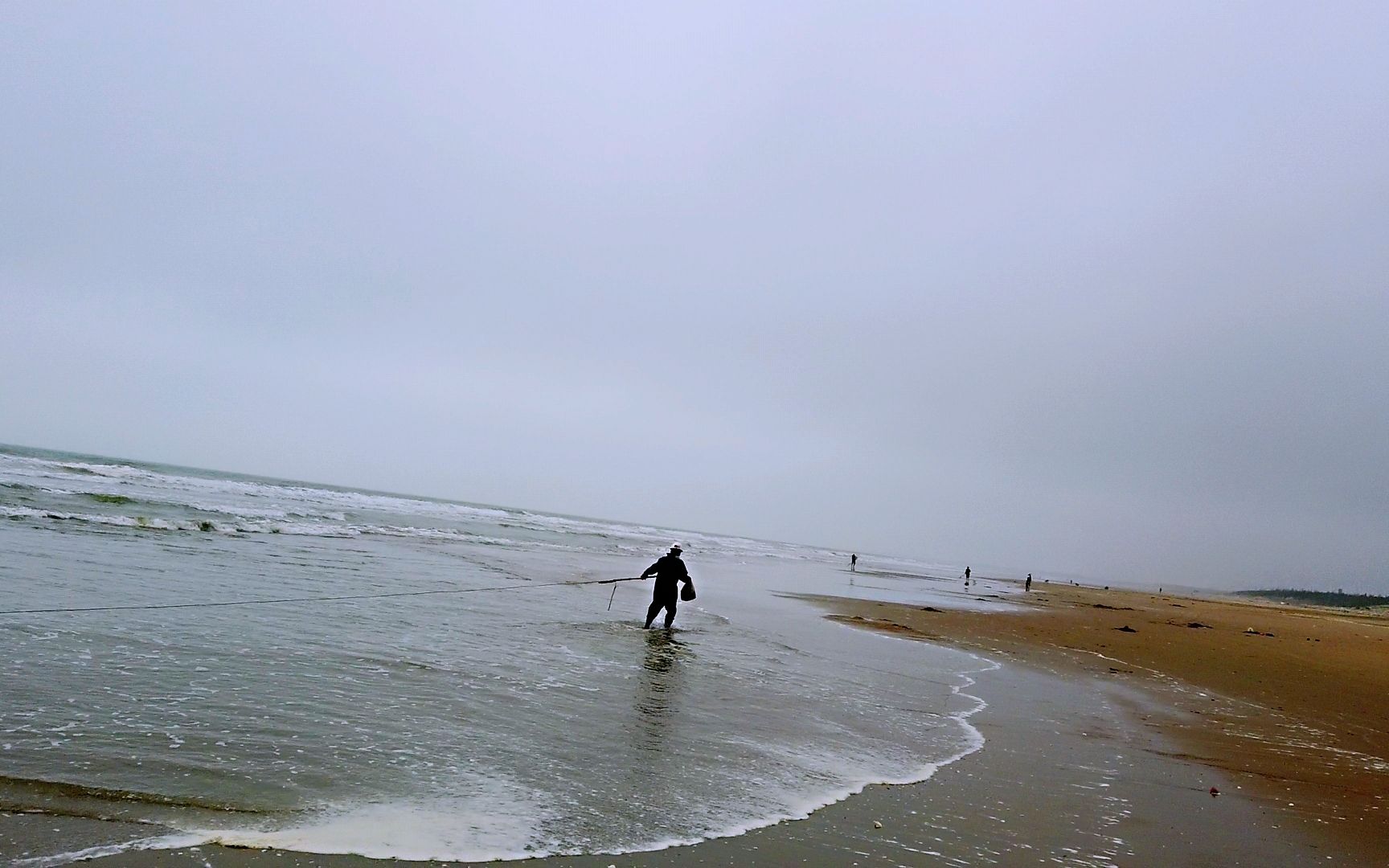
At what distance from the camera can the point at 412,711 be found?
6.88 metres

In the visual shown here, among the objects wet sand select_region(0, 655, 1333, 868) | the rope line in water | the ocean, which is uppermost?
wet sand select_region(0, 655, 1333, 868)

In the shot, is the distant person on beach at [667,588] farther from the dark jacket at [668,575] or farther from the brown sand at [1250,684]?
the brown sand at [1250,684]

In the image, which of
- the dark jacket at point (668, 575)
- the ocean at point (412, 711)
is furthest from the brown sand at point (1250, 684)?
the dark jacket at point (668, 575)

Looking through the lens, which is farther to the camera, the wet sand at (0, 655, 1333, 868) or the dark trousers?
the dark trousers

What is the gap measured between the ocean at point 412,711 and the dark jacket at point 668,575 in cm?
81

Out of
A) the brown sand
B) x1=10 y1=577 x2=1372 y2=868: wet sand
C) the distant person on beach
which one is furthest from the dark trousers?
the brown sand

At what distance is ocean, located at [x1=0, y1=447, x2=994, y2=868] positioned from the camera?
4.46 metres

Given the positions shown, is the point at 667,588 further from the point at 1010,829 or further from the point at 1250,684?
the point at 1250,684

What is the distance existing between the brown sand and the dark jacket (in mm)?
7013

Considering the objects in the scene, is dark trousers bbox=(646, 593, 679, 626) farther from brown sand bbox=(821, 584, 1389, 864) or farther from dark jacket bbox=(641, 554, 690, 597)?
brown sand bbox=(821, 584, 1389, 864)

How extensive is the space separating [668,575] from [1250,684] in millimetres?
11160

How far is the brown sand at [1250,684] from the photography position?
23.0 ft

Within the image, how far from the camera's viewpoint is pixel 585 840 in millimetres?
4402

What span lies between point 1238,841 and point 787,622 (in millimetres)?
12598
